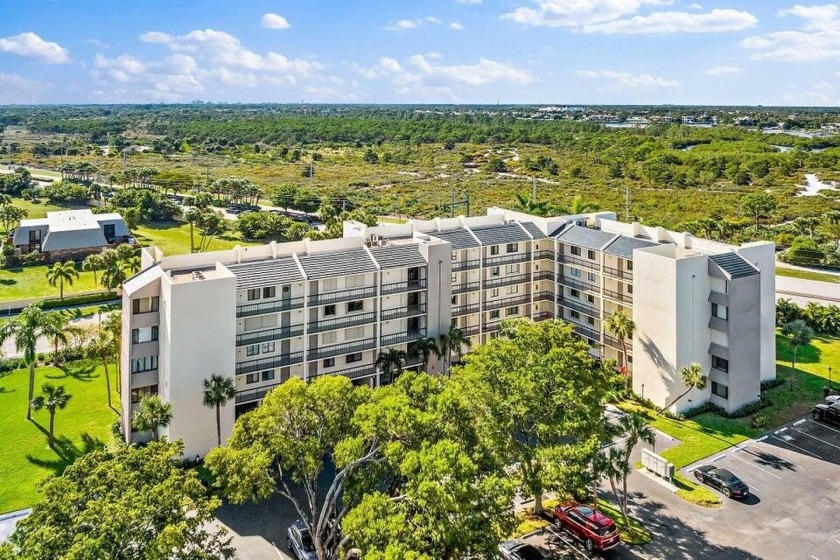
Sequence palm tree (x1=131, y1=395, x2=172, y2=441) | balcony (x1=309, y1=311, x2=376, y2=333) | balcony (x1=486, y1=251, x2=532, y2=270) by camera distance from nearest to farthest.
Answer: palm tree (x1=131, y1=395, x2=172, y2=441) < balcony (x1=309, y1=311, x2=376, y2=333) < balcony (x1=486, y1=251, x2=532, y2=270)

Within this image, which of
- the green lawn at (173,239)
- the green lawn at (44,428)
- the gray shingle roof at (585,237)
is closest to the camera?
the green lawn at (44,428)

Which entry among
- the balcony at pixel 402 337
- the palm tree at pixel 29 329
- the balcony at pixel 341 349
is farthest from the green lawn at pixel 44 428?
the balcony at pixel 402 337

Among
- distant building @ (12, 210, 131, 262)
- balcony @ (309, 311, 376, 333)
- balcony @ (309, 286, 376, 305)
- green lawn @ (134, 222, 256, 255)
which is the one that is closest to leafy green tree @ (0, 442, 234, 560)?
balcony @ (309, 311, 376, 333)

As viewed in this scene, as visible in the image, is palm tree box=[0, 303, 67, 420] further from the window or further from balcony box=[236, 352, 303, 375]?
the window

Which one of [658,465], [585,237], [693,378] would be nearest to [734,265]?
[693,378]

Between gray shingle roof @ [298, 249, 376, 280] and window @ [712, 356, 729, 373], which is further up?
gray shingle roof @ [298, 249, 376, 280]

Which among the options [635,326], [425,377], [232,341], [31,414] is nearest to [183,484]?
[425,377]

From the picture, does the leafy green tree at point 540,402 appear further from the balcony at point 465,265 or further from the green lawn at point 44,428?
the green lawn at point 44,428
